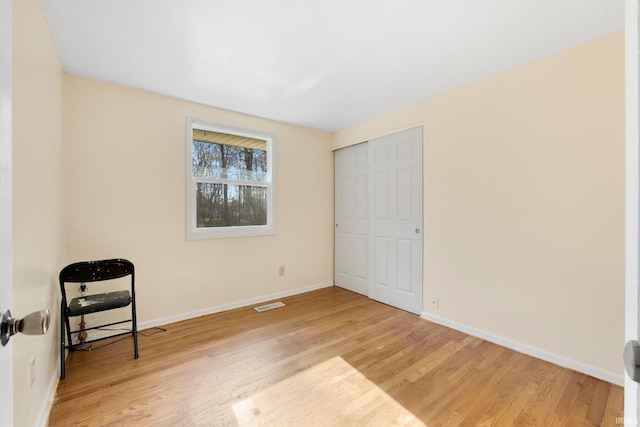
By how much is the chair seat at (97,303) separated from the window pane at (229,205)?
109 centimetres

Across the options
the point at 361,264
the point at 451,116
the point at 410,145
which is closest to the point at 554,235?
the point at 451,116

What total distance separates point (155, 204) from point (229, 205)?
0.80 metres

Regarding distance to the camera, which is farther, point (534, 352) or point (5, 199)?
point (534, 352)

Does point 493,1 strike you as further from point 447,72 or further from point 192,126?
point 192,126

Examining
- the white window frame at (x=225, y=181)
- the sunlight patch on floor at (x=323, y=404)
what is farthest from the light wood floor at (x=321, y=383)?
the white window frame at (x=225, y=181)

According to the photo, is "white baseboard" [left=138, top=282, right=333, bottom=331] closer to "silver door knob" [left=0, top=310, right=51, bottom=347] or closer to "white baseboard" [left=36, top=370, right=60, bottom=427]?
"white baseboard" [left=36, top=370, right=60, bottom=427]

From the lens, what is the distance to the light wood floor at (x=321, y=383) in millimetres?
1556

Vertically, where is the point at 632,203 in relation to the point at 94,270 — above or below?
above

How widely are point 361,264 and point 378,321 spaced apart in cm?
102

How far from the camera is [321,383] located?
1843 mm

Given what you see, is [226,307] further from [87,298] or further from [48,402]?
[48,402]

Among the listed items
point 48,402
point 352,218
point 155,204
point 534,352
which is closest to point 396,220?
point 352,218

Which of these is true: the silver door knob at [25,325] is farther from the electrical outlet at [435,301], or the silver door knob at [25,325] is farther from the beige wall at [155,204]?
the electrical outlet at [435,301]

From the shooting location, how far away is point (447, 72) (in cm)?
236
